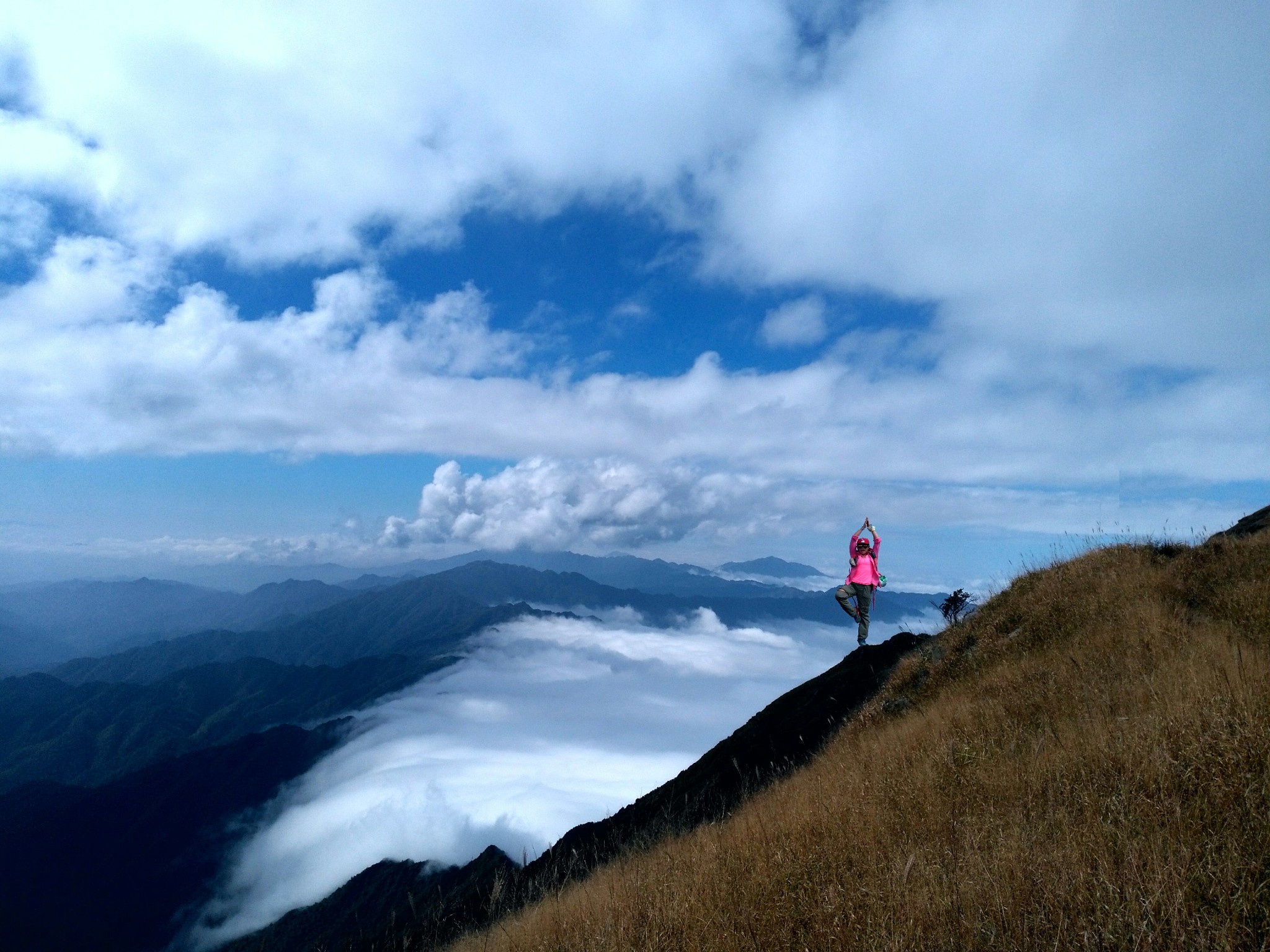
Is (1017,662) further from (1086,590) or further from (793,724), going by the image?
(793,724)

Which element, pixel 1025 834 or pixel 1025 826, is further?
pixel 1025 826

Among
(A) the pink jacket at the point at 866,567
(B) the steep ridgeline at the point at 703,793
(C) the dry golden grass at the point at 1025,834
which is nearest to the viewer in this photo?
(C) the dry golden grass at the point at 1025,834

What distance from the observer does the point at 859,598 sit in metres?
16.5

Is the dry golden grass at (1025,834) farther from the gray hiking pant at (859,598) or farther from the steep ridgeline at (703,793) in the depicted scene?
the gray hiking pant at (859,598)

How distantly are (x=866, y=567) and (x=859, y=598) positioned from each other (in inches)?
39.8

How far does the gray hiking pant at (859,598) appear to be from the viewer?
1625cm

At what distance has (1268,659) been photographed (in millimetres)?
5809

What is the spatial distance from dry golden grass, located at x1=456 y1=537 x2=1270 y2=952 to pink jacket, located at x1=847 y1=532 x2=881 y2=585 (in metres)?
7.06

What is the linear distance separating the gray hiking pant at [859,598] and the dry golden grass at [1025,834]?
24.4 feet

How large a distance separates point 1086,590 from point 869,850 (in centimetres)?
939

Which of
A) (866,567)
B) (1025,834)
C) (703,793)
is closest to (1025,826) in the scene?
(1025,834)

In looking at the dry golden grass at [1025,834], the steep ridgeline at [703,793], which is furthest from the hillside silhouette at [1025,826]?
the steep ridgeline at [703,793]

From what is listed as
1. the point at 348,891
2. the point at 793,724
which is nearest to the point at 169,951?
the point at 348,891

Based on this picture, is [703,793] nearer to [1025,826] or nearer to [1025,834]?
[1025,826]
